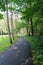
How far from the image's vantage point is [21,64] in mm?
11008

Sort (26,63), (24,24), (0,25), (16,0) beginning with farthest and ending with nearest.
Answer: (0,25) < (24,24) < (26,63) < (16,0)

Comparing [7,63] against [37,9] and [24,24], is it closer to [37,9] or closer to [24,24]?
[37,9]

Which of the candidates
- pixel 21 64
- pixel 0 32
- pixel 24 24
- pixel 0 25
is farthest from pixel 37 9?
pixel 0 32

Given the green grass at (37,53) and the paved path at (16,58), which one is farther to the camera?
the paved path at (16,58)

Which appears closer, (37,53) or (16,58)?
(16,58)

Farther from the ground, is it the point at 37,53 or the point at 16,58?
the point at 37,53

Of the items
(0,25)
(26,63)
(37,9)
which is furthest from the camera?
(0,25)

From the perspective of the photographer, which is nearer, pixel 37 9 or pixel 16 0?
pixel 16 0

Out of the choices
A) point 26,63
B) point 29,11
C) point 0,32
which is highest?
point 29,11

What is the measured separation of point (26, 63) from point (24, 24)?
31.6 metres

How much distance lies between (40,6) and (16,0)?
333 centimetres

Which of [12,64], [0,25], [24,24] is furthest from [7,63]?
[0,25]

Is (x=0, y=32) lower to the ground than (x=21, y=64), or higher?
lower

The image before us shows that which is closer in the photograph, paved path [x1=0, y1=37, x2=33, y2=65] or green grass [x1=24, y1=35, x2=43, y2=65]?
green grass [x1=24, y1=35, x2=43, y2=65]
